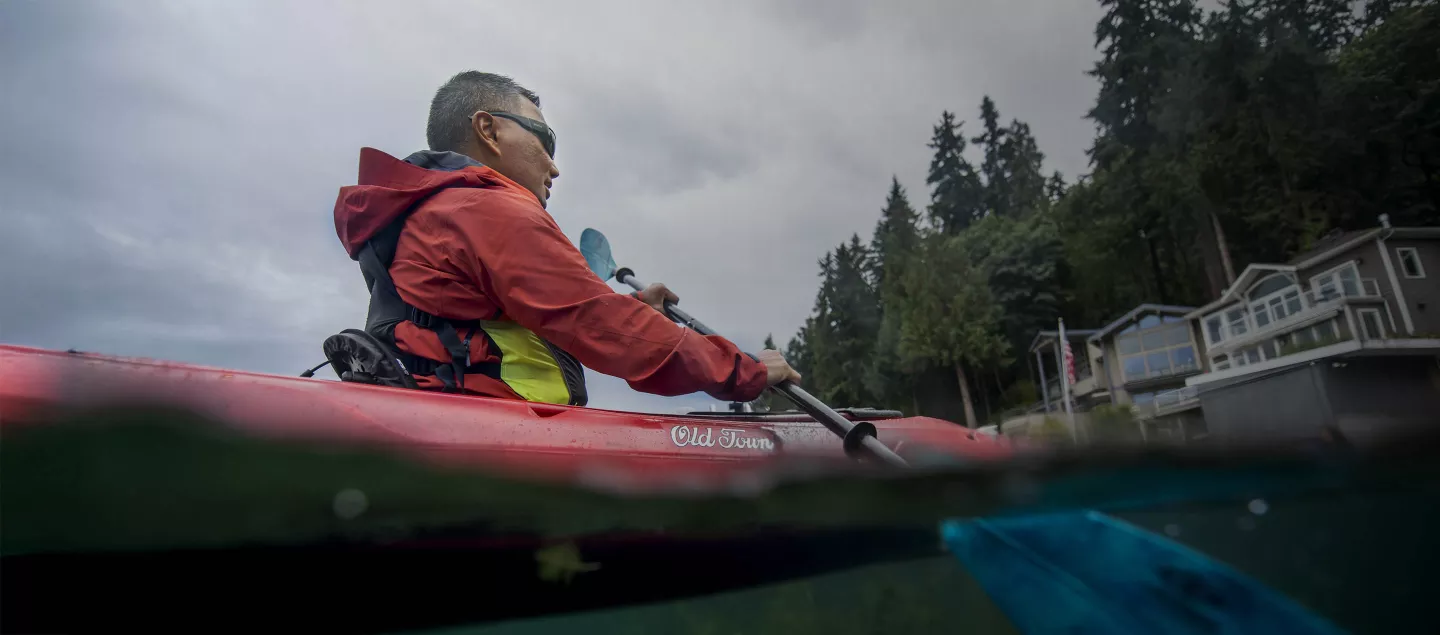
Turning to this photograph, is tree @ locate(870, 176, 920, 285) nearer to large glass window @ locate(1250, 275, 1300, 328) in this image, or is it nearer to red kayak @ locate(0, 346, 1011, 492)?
large glass window @ locate(1250, 275, 1300, 328)

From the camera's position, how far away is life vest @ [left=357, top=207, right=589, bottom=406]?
1951 mm

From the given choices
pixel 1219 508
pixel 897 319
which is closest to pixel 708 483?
pixel 1219 508

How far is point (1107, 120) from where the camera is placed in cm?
2103

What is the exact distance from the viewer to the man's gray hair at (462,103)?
2.70 meters

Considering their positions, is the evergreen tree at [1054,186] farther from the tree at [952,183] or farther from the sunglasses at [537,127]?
the sunglasses at [537,127]

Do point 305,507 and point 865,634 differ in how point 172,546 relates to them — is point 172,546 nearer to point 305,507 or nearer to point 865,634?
point 305,507

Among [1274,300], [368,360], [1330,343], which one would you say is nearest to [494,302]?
[368,360]

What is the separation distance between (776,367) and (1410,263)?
9661 millimetres

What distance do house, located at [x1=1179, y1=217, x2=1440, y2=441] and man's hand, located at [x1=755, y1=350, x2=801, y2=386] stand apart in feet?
4.25

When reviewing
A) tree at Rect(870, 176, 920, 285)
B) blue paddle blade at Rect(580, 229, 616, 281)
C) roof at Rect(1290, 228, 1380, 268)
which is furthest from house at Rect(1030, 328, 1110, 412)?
tree at Rect(870, 176, 920, 285)

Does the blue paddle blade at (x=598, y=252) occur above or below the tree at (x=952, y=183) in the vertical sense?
below

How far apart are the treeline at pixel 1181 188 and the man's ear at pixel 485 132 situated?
245 inches

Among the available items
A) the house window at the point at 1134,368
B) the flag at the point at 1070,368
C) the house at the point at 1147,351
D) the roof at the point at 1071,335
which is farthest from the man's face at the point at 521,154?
the roof at the point at 1071,335

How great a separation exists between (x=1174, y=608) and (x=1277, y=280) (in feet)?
37.3
